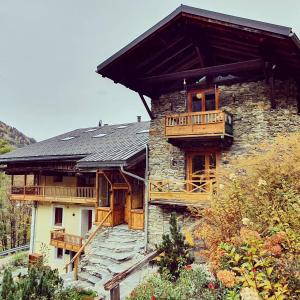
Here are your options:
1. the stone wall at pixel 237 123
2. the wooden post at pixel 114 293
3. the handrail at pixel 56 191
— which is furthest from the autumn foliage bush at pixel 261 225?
the handrail at pixel 56 191

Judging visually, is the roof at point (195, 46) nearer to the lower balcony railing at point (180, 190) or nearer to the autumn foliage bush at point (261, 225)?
the autumn foliage bush at point (261, 225)

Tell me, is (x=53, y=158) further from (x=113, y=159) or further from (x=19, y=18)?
(x=19, y=18)

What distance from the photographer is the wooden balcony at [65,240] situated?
17328mm

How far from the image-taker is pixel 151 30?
1234cm

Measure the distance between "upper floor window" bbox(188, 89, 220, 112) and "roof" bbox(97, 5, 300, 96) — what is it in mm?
1224

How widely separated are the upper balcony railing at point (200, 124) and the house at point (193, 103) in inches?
A: 1.6

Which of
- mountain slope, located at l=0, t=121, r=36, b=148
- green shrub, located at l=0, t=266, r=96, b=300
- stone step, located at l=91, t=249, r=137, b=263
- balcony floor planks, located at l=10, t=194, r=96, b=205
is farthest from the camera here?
mountain slope, located at l=0, t=121, r=36, b=148

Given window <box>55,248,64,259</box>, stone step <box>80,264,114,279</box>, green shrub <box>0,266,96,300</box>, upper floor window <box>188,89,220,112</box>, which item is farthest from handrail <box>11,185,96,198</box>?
green shrub <box>0,266,96,300</box>

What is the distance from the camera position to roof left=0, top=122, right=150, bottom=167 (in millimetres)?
14984

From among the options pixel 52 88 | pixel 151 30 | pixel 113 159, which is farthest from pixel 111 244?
pixel 52 88

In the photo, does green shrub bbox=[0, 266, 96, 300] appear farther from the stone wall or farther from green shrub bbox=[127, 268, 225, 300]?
the stone wall

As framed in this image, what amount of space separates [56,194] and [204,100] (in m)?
12.1

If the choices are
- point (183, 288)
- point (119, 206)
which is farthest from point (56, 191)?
point (183, 288)

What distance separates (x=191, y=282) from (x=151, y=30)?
372 inches
